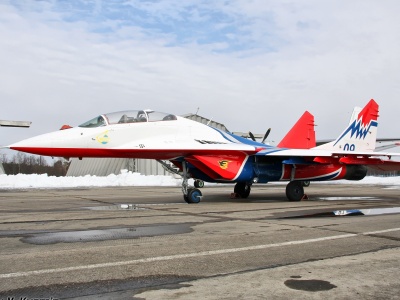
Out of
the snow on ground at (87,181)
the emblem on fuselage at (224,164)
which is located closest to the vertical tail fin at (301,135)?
the emblem on fuselage at (224,164)

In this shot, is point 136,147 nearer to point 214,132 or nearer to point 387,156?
point 214,132

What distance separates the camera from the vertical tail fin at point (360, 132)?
17.3 metres

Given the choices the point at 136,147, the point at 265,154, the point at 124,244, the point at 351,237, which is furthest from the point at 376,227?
the point at 136,147

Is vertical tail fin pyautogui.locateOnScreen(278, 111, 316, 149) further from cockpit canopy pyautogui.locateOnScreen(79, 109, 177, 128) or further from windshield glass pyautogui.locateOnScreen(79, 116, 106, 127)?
windshield glass pyautogui.locateOnScreen(79, 116, 106, 127)

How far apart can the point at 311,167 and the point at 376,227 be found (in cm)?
799

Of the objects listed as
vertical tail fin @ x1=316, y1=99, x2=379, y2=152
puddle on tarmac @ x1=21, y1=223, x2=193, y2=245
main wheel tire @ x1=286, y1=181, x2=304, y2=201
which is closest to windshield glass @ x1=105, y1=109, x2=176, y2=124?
main wheel tire @ x1=286, y1=181, x2=304, y2=201

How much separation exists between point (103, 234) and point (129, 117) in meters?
6.47

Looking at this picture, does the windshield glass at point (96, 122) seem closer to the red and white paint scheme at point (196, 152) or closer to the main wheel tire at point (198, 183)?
the red and white paint scheme at point (196, 152)

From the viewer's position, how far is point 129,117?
1251 centimetres

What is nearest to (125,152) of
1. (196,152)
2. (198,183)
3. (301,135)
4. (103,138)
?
(103,138)

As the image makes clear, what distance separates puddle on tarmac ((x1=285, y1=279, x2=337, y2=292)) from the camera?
361 centimetres

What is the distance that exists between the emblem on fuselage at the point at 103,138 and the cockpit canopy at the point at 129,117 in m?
0.37

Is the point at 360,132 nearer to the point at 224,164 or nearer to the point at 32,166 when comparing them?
the point at 224,164

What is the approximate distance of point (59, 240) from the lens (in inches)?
234
